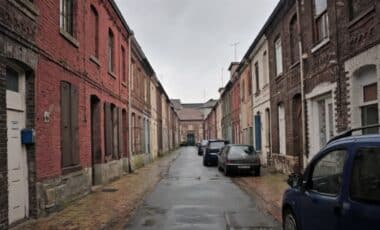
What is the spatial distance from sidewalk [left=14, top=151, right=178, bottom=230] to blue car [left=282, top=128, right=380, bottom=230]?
14.4 feet

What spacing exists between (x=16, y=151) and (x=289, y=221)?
17.8 feet

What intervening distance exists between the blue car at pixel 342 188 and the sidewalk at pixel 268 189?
380 cm

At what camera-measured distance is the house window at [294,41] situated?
56.2 ft

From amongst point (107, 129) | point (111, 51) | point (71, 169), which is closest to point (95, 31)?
point (111, 51)

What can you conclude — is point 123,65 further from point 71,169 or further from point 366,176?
point 366,176

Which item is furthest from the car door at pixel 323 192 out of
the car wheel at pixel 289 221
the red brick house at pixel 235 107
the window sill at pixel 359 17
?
the red brick house at pixel 235 107

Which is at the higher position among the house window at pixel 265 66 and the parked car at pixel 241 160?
the house window at pixel 265 66

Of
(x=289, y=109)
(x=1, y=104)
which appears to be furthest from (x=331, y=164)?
(x=289, y=109)

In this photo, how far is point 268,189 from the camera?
594 inches

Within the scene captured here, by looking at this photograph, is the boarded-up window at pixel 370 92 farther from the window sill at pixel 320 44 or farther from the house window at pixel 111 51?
the house window at pixel 111 51

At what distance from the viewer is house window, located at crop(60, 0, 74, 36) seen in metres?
12.5

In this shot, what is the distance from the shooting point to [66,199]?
11648 millimetres

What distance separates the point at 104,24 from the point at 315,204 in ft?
45.1

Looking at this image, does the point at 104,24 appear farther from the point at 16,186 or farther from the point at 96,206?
the point at 16,186
